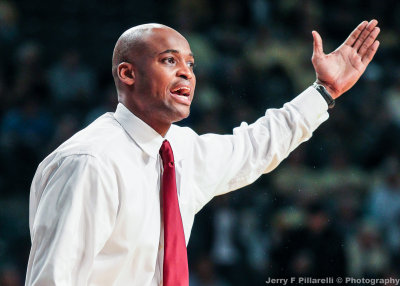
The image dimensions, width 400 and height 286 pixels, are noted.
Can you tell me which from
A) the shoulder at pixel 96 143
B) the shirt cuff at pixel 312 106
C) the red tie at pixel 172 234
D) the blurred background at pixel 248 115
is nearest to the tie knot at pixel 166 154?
the red tie at pixel 172 234

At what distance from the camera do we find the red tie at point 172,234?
196 centimetres

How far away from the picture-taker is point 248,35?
558 cm

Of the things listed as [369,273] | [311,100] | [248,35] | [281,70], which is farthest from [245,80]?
[311,100]

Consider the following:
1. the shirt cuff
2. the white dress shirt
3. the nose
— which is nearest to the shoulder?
the white dress shirt

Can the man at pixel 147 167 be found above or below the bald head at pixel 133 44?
below

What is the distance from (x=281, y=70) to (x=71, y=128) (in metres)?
1.37

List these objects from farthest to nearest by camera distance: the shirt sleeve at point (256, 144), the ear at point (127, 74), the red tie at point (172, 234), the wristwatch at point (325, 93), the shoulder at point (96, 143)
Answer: the wristwatch at point (325, 93), the shirt sleeve at point (256, 144), the ear at point (127, 74), the red tie at point (172, 234), the shoulder at point (96, 143)

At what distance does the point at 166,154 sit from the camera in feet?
6.70

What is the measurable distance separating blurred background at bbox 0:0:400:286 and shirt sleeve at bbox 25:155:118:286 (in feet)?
6.07

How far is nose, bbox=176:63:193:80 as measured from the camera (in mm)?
2047

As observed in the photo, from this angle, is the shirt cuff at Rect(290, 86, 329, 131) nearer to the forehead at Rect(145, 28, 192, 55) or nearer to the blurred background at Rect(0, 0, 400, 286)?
the forehead at Rect(145, 28, 192, 55)

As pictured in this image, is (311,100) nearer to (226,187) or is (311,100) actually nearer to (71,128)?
(226,187)

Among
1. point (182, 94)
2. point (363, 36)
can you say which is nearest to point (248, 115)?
point (363, 36)

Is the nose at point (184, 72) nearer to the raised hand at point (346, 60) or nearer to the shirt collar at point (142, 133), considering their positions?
the shirt collar at point (142, 133)
